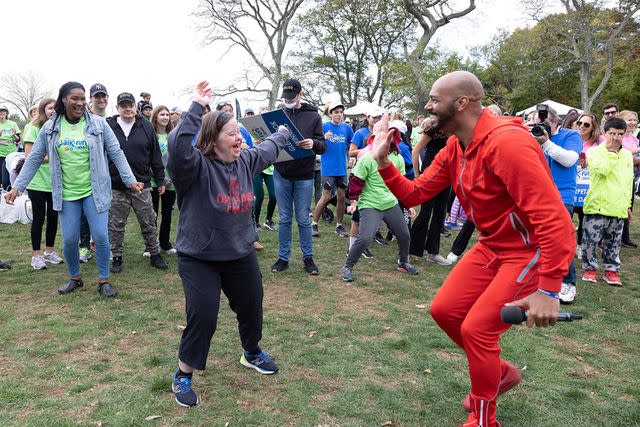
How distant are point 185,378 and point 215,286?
0.71 metres

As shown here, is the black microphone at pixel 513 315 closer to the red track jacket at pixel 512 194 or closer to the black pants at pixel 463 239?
the red track jacket at pixel 512 194

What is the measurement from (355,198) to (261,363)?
2822 mm

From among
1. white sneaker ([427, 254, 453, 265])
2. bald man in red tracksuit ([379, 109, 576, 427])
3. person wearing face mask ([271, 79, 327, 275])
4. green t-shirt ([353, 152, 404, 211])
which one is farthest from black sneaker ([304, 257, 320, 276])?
bald man in red tracksuit ([379, 109, 576, 427])

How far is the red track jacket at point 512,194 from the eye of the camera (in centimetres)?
239

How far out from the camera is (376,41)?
36438 mm

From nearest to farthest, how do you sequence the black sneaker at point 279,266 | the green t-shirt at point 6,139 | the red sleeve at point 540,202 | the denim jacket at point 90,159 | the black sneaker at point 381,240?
1. the red sleeve at point 540,202
2. the denim jacket at point 90,159
3. the black sneaker at point 279,266
4. the black sneaker at point 381,240
5. the green t-shirt at point 6,139

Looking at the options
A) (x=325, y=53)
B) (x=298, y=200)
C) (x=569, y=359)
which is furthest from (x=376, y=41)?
(x=569, y=359)

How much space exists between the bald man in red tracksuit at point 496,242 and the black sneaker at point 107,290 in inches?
147

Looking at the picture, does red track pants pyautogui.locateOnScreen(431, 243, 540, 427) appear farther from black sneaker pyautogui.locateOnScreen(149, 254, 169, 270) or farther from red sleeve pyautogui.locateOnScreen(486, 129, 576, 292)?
black sneaker pyautogui.locateOnScreen(149, 254, 169, 270)

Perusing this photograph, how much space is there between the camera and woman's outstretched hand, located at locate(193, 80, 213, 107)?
322 centimetres

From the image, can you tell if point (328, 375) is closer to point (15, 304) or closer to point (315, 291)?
point (315, 291)

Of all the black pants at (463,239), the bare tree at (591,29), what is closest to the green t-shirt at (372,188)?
the black pants at (463,239)

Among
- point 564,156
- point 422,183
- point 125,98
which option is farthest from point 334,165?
point 422,183

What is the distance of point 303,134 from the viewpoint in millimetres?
5973
